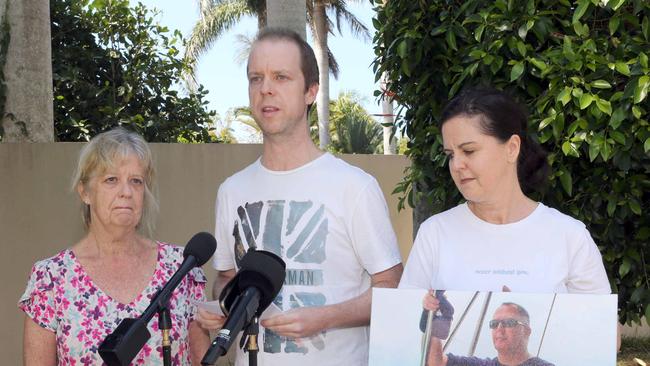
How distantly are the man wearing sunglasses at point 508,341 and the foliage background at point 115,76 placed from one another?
6.75 meters

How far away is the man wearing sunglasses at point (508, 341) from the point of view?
2.56m

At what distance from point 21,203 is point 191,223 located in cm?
164

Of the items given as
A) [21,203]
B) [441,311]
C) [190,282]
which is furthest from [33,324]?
[21,203]

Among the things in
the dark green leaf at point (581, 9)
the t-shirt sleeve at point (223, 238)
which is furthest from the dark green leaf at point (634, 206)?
the t-shirt sleeve at point (223, 238)

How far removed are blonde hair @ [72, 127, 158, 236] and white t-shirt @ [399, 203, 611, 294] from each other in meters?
1.17

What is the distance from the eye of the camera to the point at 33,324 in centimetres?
323

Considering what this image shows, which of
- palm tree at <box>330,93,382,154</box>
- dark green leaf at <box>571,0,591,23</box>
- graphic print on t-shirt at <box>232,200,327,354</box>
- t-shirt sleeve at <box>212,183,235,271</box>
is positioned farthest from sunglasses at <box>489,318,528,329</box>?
palm tree at <box>330,93,382,154</box>

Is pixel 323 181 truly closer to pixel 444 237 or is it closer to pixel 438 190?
pixel 444 237

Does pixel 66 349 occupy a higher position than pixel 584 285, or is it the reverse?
pixel 584 285

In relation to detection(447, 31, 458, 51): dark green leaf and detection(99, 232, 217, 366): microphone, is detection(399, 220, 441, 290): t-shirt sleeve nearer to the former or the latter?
detection(99, 232, 217, 366): microphone

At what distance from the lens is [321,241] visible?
3.12m

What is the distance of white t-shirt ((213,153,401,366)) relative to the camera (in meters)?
3.09

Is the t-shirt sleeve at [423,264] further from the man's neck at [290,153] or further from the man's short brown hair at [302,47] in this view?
the man's short brown hair at [302,47]

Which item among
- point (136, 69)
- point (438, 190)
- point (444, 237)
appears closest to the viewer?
point (444, 237)
